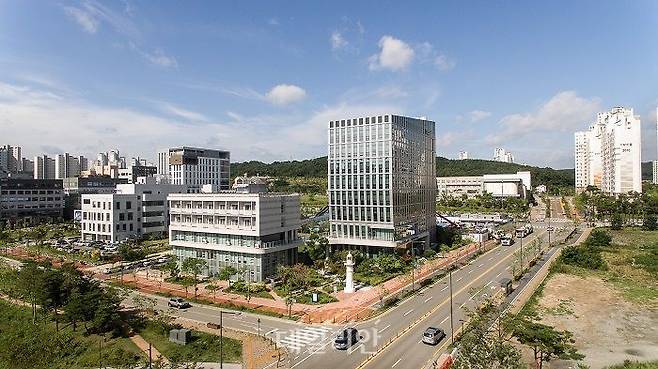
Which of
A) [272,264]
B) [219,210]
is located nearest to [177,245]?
[219,210]

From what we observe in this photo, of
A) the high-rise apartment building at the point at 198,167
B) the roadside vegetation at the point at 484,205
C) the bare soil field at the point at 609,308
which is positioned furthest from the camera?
the roadside vegetation at the point at 484,205

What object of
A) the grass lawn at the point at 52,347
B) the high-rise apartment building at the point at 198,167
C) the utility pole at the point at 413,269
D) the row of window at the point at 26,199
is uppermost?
the high-rise apartment building at the point at 198,167

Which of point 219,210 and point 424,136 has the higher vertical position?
point 424,136

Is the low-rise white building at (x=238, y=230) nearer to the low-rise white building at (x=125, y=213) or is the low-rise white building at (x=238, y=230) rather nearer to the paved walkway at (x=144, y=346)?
the paved walkway at (x=144, y=346)

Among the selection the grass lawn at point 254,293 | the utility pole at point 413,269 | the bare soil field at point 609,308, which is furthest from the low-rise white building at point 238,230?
the bare soil field at point 609,308

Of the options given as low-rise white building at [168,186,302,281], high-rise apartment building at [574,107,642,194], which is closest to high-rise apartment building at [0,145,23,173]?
low-rise white building at [168,186,302,281]

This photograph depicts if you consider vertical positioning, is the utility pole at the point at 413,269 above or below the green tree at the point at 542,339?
below

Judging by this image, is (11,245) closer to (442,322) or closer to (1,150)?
(442,322)
